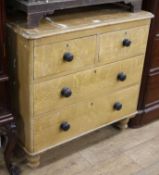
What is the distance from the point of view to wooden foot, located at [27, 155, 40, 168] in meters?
1.70

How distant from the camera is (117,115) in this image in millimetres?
1930

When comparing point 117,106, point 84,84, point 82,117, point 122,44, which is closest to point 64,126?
point 82,117

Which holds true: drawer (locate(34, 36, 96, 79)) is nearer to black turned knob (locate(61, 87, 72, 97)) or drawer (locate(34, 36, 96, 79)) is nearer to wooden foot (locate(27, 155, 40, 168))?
black turned knob (locate(61, 87, 72, 97))

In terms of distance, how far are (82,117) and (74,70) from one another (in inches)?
11.8

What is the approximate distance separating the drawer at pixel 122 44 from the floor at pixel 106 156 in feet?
1.80

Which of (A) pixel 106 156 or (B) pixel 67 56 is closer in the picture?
(B) pixel 67 56

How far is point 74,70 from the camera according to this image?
1576mm

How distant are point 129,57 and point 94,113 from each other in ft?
1.19

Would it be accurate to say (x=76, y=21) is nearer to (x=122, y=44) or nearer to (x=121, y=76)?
(x=122, y=44)

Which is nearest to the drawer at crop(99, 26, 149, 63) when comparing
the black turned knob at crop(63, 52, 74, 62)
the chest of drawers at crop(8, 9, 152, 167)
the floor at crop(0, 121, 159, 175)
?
the chest of drawers at crop(8, 9, 152, 167)

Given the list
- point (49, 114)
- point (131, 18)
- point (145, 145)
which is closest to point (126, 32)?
point (131, 18)

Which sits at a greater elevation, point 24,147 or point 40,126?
point 40,126

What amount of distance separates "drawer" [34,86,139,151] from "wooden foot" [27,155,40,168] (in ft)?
0.26

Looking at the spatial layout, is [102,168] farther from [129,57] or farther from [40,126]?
[129,57]
